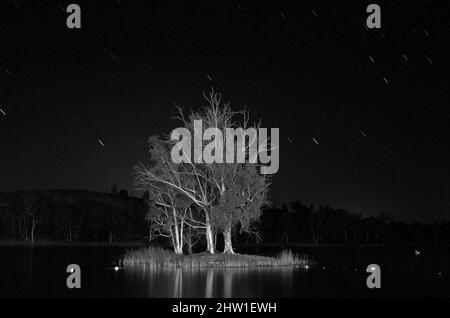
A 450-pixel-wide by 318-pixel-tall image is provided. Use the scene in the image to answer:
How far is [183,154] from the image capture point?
54.3m

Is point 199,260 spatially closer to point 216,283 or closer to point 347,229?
point 216,283

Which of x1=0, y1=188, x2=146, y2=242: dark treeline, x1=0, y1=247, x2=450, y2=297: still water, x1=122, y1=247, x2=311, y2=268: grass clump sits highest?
x1=0, y1=188, x2=146, y2=242: dark treeline

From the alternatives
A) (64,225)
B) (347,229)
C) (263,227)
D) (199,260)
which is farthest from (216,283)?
(347,229)

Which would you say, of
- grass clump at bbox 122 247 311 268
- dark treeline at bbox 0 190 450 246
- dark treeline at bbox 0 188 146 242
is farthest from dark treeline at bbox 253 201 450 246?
grass clump at bbox 122 247 311 268

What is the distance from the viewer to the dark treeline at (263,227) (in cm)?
15300

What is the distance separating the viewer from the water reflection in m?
35.4

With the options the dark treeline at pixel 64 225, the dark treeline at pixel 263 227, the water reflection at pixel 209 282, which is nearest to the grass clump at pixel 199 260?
the water reflection at pixel 209 282

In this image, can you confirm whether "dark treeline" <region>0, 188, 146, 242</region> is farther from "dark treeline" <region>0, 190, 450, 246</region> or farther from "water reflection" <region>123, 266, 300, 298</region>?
"water reflection" <region>123, 266, 300, 298</region>

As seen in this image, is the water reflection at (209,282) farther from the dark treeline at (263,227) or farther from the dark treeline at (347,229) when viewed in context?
the dark treeline at (347,229)

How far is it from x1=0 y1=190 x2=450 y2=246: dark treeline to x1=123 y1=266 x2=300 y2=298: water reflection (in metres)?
88.1

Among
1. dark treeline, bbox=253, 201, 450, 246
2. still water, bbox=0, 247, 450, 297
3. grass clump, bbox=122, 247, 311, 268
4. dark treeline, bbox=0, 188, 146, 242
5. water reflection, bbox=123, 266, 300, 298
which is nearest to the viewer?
water reflection, bbox=123, 266, 300, 298

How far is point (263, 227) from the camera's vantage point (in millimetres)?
171000
